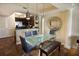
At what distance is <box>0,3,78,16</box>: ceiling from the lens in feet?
5.99

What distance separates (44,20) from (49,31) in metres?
0.19

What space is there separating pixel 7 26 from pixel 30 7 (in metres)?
0.46

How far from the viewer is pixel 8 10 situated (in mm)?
1825

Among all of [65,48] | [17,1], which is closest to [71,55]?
[65,48]

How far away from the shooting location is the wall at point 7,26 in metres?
1.82

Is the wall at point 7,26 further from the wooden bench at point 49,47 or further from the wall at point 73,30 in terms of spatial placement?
the wall at point 73,30

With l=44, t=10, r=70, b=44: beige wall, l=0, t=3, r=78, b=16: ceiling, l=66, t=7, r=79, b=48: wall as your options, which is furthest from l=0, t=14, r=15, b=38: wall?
l=66, t=7, r=79, b=48: wall

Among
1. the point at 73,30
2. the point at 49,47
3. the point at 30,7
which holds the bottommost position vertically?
the point at 49,47

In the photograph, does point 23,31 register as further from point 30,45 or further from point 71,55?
point 71,55

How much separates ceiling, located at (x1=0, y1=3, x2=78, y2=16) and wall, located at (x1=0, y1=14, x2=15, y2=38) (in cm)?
8

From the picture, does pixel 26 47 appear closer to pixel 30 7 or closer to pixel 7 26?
pixel 7 26

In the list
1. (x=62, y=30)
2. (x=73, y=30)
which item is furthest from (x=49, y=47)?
(x=73, y=30)

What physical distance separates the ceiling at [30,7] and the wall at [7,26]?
0.25 ft

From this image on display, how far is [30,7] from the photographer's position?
6.11ft
